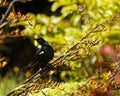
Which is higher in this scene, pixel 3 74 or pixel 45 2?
pixel 45 2

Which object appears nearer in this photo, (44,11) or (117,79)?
(117,79)

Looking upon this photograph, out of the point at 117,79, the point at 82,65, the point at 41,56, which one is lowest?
the point at 82,65

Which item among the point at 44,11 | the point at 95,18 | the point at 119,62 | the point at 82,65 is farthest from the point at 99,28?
the point at 44,11

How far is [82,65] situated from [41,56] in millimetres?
3527

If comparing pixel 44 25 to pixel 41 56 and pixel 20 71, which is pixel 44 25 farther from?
pixel 41 56

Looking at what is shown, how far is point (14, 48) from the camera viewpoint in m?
10.8

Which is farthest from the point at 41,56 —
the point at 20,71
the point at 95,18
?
the point at 20,71

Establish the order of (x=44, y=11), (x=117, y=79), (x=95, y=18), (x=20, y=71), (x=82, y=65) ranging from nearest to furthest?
(x=117, y=79) → (x=95, y=18) → (x=82, y=65) → (x=20, y=71) → (x=44, y=11)

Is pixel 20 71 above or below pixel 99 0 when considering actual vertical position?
below

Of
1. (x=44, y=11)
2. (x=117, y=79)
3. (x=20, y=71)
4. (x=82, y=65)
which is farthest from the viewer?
(x=44, y=11)

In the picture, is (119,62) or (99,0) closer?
(119,62)

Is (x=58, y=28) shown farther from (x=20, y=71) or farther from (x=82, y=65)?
(x=20, y=71)

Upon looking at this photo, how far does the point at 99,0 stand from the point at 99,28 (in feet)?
10.6

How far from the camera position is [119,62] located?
4.29 meters
